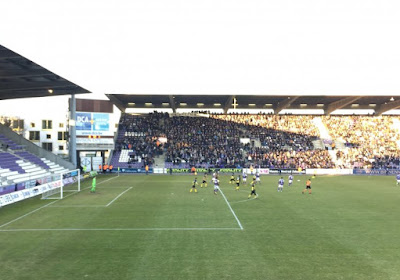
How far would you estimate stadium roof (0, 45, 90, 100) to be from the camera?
24.7m

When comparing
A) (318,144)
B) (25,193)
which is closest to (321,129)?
(318,144)

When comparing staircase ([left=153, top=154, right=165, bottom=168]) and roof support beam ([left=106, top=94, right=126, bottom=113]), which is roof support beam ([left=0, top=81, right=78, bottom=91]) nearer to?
roof support beam ([left=106, top=94, right=126, bottom=113])

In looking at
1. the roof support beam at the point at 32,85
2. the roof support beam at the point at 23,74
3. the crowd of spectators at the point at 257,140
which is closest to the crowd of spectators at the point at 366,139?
the crowd of spectators at the point at 257,140

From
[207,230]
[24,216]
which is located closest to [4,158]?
[24,216]

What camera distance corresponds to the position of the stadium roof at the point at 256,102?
58.3 metres

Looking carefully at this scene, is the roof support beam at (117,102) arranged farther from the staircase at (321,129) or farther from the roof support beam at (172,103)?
the staircase at (321,129)

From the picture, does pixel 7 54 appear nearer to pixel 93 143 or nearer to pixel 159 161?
pixel 93 143

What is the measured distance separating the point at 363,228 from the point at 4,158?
3447cm

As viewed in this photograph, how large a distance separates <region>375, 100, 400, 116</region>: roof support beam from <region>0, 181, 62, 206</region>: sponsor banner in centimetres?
6516

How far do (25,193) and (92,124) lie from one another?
62.0ft

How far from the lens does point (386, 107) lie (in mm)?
64312

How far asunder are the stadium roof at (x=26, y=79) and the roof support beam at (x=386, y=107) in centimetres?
6068

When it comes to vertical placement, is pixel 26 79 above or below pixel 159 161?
above

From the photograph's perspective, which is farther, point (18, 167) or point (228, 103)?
point (228, 103)
